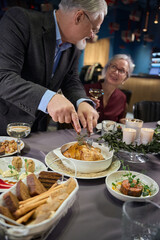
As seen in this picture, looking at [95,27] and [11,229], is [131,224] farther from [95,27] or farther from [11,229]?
→ [95,27]

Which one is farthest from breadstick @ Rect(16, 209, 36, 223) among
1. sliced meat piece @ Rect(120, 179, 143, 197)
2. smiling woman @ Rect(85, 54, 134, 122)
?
smiling woman @ Rect(85, 54, 134, 122)

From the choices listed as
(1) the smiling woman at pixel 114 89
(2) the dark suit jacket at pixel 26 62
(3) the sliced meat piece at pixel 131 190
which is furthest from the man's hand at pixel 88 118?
(1) the smiling woman at pixel 114 89

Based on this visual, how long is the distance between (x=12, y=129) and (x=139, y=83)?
20.3ft

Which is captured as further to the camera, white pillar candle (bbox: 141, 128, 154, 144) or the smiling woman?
the smiling woman

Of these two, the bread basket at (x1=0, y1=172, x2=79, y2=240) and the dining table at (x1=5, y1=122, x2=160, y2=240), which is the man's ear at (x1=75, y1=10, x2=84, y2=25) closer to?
the dining table at (x1=5, y1=122, x2=160, y2=240)

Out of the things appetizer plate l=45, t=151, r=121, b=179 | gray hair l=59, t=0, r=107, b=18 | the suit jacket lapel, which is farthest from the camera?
the suit jacket lapel

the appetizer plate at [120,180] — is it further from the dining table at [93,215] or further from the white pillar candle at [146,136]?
the white pillar candle at [146,136]

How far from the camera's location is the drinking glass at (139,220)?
0.53 meters

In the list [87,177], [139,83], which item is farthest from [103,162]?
[139,83]

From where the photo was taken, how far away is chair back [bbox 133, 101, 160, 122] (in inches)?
102

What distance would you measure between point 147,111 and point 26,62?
1.72 m

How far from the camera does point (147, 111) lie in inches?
105

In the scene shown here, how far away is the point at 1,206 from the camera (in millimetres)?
585

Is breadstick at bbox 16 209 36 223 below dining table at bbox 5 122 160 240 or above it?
above
